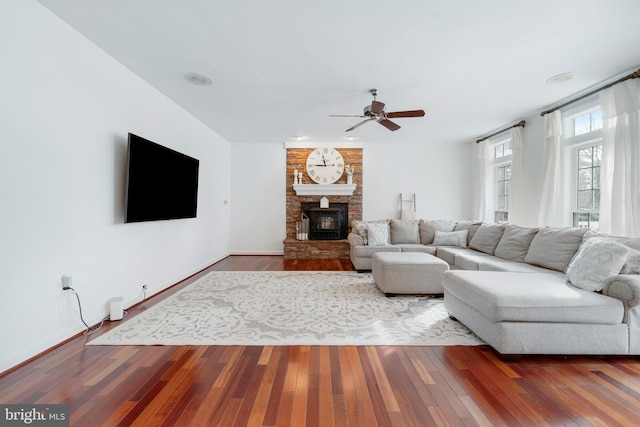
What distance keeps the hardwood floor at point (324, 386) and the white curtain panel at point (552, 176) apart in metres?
2.37

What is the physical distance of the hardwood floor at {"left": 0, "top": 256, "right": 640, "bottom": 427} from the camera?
1449 mm

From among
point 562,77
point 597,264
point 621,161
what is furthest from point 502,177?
point 597,264

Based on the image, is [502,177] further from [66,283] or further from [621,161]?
[66,283]

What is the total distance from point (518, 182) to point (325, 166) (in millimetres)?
3693

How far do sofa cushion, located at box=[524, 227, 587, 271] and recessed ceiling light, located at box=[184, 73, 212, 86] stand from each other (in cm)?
432

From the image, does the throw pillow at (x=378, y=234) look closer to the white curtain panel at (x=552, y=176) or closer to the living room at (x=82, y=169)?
the living room at (x=82, y=169)

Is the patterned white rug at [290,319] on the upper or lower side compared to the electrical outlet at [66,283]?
lower

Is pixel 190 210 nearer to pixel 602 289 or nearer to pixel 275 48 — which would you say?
pixel 275 48

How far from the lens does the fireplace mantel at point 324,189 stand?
244 inches

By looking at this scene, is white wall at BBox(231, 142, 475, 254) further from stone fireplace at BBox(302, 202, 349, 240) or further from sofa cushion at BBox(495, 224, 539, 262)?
sofa cushion at BBox(495, 224, 539, 262)

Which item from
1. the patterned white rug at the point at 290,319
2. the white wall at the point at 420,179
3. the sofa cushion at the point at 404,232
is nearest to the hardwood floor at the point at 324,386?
the patterned white rug at the point at 290,319

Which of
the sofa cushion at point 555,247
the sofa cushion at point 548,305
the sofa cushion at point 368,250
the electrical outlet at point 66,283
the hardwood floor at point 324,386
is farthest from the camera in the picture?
the sofa cushion at point 368,250

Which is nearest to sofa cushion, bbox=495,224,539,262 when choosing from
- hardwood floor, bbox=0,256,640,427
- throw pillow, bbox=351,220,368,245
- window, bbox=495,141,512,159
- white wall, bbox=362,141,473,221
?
hardwood floor, bbox=0,256,640,427

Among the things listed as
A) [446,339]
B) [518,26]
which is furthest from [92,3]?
[446,339]
